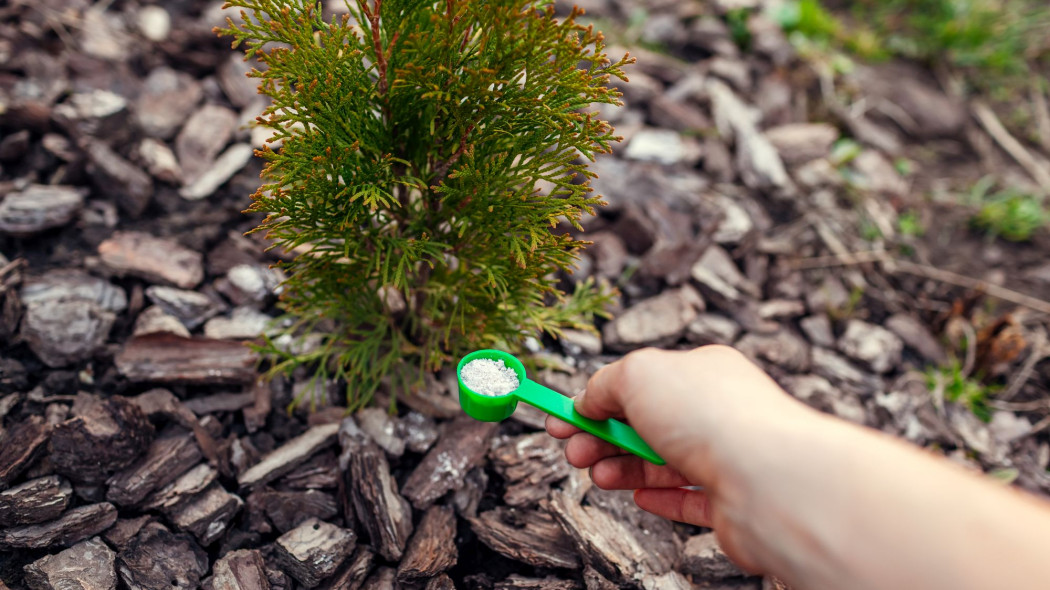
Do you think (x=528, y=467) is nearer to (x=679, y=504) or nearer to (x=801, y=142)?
(x=679, y=504)

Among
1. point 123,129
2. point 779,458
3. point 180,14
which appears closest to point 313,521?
point 779,458

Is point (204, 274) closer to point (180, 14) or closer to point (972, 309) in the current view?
point (180, 14)

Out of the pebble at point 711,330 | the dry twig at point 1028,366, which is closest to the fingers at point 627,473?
the pebble at point 711,330

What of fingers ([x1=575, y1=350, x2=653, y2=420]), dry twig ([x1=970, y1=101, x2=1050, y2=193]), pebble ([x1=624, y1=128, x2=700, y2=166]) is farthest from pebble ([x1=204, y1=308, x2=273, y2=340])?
dry twig ([x1=970, y1=101, x2=1050, y2=193])

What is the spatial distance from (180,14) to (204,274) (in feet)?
8.10

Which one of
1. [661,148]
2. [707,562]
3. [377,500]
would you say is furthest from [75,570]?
[661,148]

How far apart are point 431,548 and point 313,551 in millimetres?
496

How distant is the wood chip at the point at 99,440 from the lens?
268 cm

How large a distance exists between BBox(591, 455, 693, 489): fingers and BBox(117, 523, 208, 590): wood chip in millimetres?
1701

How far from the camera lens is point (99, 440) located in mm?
2719

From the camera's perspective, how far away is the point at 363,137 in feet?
8.08

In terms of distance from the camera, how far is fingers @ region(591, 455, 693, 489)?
247 centimetres

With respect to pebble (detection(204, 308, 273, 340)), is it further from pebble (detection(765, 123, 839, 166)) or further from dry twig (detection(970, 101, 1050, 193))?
dry twig (detection(970, 101, 1050, 193))

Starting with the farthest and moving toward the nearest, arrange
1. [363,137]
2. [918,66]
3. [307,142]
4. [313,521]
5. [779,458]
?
[918,66] < [313,521] < [363,137] < [307,142] < [779,458]
